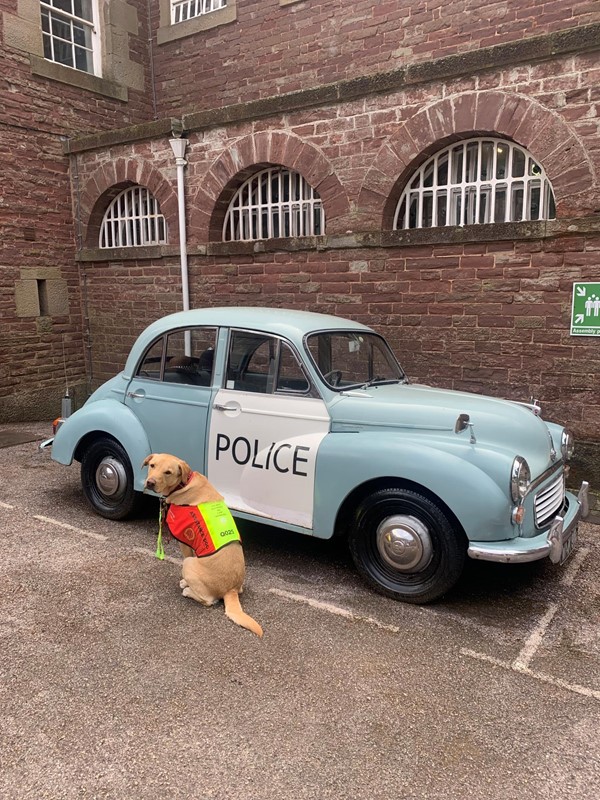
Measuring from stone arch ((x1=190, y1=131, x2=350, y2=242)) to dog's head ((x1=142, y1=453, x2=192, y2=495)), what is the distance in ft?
14.5

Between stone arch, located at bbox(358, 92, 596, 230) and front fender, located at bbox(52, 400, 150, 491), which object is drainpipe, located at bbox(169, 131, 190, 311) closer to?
stone arch, located at bbox(358, 92, 596, 230)

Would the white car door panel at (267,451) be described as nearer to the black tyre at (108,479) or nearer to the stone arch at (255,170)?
the black tyre at (108,479)

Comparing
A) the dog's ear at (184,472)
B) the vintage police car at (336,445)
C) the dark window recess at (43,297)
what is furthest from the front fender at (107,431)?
the dark window recess at (43,297)

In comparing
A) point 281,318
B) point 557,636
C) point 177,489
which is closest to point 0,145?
point 281,318

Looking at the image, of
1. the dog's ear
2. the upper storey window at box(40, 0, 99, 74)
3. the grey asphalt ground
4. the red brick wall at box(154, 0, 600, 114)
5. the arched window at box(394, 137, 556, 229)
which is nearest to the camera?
the grey asphalt ground

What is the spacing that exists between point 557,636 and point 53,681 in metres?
2.76

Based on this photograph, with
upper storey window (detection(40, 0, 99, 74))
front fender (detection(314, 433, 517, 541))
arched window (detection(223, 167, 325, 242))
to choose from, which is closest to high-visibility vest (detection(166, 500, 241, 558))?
front fender (detection(314, 433, 517, 541))

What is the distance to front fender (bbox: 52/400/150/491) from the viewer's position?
4848 millimetres

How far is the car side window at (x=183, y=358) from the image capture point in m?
4.73

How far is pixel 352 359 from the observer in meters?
4.79

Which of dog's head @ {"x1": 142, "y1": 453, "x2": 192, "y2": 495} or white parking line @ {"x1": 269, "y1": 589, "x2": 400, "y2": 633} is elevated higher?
dog's head @ {"x1": 142, "y1": 453, "x2": 192, "y2": 495}

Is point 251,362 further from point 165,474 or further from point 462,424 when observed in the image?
point 462,424

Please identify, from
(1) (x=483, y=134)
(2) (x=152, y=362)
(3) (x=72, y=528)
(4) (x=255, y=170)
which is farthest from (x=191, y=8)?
(3) (x=72, y=528)

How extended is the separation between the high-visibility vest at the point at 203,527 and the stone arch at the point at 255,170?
4585 mm
